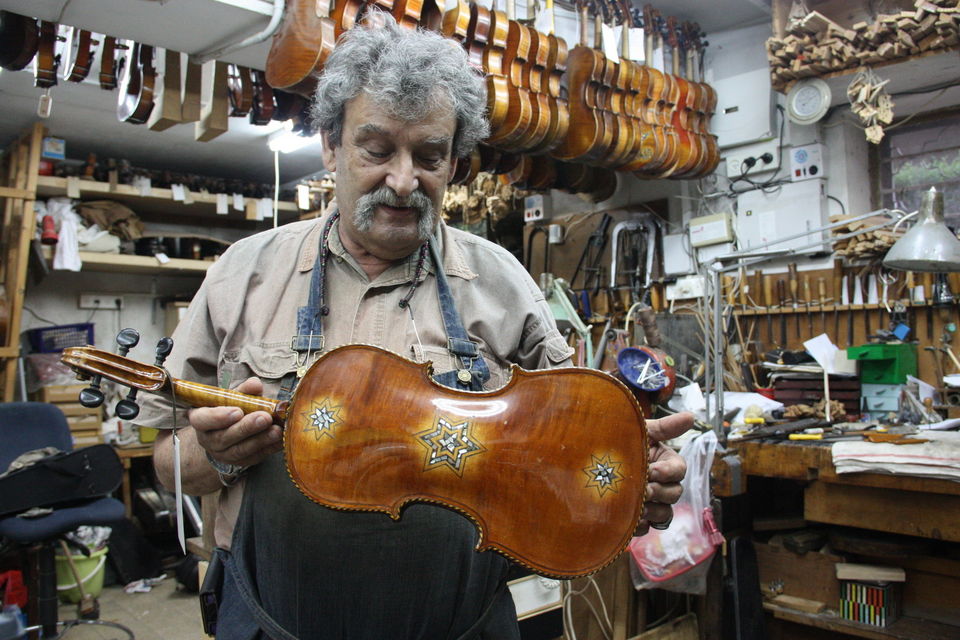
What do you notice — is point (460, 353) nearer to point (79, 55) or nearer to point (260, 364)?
point (260, 364)

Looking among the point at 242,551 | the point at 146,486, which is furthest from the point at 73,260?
the point at 242,551

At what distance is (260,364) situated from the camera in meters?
1.36

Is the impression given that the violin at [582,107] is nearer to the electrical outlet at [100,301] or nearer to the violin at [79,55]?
the violin at [79,55]

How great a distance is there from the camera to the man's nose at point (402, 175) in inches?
52.9

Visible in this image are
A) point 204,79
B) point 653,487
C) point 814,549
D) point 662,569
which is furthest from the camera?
point 204,79

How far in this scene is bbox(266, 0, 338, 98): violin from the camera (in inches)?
117

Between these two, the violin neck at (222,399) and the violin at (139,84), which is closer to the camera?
the violin neck at (222,399)

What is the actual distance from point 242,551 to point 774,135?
186 inches

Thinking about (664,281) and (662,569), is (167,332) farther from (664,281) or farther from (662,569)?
(662,569)

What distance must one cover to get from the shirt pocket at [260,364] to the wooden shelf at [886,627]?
9.13ft

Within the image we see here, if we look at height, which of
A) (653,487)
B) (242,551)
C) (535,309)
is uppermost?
(535,309)

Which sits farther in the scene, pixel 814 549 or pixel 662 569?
pixel 814 549

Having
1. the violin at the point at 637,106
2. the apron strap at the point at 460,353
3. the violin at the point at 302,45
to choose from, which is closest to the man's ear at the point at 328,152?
the apron strap at the point at 460,353

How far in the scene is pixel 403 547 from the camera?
1309mm
